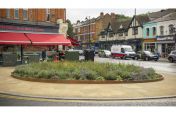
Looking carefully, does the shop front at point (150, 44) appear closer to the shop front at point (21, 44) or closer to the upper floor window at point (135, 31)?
the upper floor window at point (135, 31)

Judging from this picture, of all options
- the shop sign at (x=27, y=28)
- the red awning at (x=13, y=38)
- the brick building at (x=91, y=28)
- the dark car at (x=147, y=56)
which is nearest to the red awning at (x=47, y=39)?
the red awning at (x=13, y=38)

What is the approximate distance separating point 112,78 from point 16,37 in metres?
14.2

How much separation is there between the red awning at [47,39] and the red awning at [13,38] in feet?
2.35

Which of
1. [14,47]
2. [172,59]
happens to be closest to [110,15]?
[172,59]

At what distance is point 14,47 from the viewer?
1069 inches

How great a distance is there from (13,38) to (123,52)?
19.5 metres

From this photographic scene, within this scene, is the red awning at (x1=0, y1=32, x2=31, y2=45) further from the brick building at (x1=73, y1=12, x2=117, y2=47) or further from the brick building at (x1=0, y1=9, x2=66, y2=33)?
the brick building at (x1=73, y1=12, x2=117, y2=47)

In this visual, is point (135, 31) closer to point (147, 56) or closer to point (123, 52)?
Answer: point (123, 52)

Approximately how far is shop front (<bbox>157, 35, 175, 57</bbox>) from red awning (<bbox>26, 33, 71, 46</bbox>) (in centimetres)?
1001

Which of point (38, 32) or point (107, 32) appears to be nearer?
point (38, 32)

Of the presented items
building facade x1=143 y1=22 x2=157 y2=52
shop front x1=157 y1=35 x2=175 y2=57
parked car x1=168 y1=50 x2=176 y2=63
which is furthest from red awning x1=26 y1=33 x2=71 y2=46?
building facade x1=143 y1=22 x2=157 y2=52

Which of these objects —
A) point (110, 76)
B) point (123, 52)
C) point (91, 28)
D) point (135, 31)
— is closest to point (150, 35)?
point (123, 52)

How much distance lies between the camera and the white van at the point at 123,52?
41.4m

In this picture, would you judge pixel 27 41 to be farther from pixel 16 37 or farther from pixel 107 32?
pixel 107 32
